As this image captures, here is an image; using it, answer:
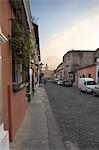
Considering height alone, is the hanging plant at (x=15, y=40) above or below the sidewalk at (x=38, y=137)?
above

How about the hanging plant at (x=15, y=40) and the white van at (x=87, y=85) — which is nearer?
the hanging plant at (x=15, y=40)

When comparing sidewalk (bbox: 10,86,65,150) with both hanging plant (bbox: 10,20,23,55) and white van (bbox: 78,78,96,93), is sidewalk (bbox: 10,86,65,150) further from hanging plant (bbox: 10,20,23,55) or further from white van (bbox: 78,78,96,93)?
white van (bbox: 78,78,96,93)

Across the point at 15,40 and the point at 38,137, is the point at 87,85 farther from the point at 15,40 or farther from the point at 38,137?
the point at 15,40

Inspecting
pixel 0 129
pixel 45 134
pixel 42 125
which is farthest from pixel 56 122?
pixel 0 129

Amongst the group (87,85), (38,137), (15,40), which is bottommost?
(38,137)

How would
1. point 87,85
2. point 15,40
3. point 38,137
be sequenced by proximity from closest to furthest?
point 15,40
point 38,137
point 87,85

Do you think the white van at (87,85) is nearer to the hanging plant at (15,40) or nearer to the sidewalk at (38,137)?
the sidewalk at (38,137)

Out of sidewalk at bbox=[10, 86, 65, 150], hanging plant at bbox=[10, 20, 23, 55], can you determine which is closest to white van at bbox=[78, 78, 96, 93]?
sidewalk at bbox=[10, 86, 65, 150]

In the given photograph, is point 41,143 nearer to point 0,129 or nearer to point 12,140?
point 12,140

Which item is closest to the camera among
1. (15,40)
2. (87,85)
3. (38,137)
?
(15,40)

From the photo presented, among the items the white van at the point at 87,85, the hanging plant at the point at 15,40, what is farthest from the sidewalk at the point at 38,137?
the white van at the point at 87,85

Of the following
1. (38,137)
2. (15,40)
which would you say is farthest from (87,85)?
(15,40)

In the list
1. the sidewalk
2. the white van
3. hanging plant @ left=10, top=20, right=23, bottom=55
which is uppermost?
hanging plant @ left=10, top=20, right=23, bottom=55

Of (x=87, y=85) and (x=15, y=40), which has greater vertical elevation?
(x=15, y=40)
